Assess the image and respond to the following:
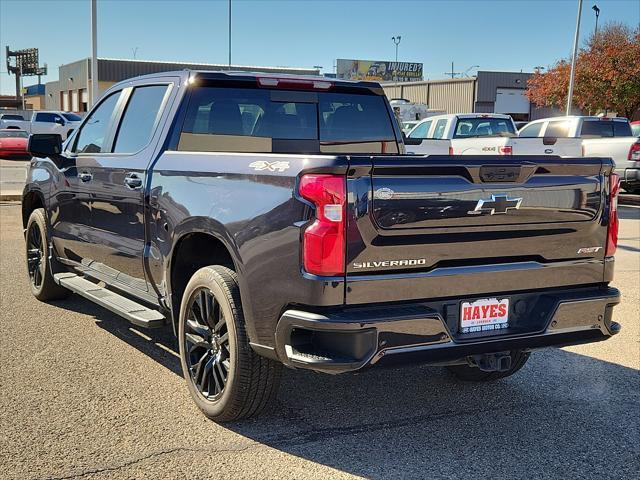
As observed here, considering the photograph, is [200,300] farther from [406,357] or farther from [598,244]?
[598,244]

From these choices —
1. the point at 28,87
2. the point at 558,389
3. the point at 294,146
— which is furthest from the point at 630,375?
the point at 28,87

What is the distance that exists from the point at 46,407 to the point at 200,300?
1087 mm

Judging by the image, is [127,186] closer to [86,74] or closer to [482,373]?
[482,373]

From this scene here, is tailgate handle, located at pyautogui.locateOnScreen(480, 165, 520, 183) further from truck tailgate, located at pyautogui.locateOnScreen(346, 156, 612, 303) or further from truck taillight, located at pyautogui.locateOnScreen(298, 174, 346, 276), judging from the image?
truck taillight, located at pyautogui.locateOnScreen(298, 174, 346, 276)

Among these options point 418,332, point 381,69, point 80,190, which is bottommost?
point 418,332

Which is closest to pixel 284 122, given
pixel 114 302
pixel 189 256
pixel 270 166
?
pixel 189 256

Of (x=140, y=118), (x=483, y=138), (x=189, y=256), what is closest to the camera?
(x=189, y=256)

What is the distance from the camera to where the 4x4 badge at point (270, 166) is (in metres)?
3.42

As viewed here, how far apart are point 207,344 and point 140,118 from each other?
1.88m

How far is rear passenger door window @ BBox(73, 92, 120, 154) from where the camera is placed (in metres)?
5.54

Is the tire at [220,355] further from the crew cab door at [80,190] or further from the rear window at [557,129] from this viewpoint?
the rear window at [557,129]

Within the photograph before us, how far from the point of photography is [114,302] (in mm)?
4984

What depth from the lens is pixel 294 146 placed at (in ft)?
16.6

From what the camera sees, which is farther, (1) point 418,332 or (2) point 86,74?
(2) point 86,74
